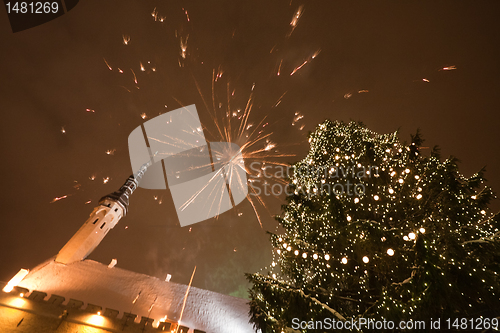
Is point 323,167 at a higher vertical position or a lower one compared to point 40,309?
higher

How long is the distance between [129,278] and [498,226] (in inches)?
876

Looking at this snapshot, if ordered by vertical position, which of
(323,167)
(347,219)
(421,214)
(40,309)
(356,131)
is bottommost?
(40,309)

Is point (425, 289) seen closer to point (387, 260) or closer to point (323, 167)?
point (387, 260)

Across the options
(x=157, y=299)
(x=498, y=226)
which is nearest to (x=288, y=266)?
(x=498, y=226)

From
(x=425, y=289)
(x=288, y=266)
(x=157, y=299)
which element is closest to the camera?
(x=425, y=289)

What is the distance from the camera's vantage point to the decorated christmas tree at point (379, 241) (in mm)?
4574

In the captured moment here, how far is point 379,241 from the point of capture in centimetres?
575

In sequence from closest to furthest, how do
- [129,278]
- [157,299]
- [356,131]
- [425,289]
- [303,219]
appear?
1. [425,289]
2. [303,219]
3. [356,131]
4. [157,299]
5. [129,278]

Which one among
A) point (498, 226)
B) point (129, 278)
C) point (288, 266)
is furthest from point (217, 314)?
point (498, 226)

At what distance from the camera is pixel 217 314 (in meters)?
15.9

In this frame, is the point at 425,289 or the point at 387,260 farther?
the point at 387,260

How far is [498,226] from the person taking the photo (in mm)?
6629

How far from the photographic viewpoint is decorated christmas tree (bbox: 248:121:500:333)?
4574 mm

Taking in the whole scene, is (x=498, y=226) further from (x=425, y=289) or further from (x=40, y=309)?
(x=40, y=309)
